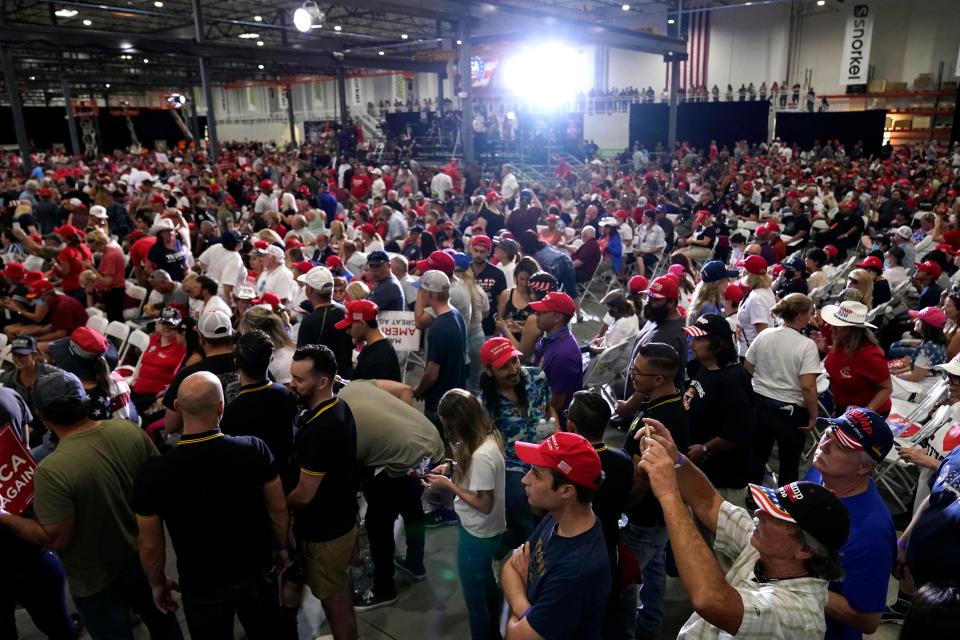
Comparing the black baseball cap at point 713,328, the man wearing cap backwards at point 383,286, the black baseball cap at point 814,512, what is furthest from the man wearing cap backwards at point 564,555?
the man wearing cap backwards at point 383,286

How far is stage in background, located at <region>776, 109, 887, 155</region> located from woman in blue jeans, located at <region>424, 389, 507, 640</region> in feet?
87.2

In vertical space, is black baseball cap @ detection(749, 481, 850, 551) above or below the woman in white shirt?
above

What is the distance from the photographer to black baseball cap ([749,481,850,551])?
1736 mm

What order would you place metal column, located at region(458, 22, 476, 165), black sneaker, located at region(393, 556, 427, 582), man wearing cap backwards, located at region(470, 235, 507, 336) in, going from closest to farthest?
1. black sneaker, located at region(393, 556, 427, 582)
2. man wearing cap backwards, located at region(470, 235, 507, 336)
3. metal column, located at region(458, 22, 476, 165)

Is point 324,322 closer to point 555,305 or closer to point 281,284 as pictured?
point 555,305

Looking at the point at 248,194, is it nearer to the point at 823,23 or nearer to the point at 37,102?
the point at 823,23

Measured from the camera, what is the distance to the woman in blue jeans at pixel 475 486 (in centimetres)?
273

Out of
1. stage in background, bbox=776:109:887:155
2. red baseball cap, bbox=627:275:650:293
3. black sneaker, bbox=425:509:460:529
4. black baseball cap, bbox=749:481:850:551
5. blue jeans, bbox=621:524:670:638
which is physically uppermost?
stage in background, bbox=776:109:887:155

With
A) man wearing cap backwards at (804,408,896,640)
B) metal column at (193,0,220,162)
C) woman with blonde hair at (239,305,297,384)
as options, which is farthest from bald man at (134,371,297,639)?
metal column at (193,0,220,162)

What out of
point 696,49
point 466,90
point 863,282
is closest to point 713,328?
point 863,282

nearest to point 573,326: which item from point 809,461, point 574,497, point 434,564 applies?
point 809,461

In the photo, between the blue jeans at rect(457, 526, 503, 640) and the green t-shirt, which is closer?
the green t-shirt

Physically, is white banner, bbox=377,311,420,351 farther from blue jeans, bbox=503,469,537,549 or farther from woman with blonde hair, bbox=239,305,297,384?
blue jeans, bbox=503,469,537,549

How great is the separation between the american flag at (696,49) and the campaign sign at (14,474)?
3045 cm
